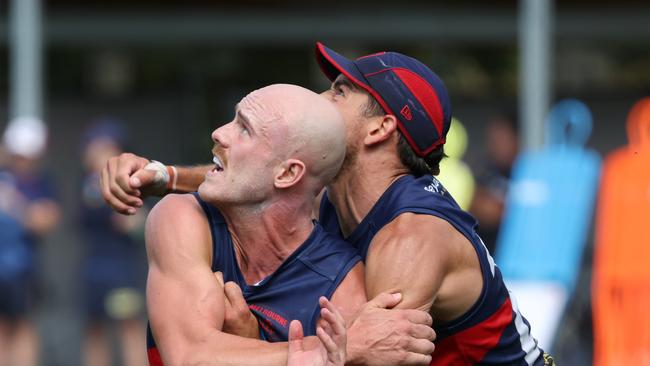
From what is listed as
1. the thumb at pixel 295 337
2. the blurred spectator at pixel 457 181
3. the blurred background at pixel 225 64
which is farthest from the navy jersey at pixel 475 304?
the blurred background at pixel 225 64

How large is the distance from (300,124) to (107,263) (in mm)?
7399

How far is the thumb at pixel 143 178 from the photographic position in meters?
4.70

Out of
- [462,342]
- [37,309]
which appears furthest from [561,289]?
[462,342]

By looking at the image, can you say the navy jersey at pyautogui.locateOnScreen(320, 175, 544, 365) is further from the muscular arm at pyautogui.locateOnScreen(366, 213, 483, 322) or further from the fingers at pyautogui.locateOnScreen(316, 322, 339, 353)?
the fingers at pyautogui.locateOnScreen(316, 322, 339, 353)

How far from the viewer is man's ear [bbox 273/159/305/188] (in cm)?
452

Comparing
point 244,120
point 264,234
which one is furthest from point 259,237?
point 244,120

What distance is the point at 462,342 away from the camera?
4734 millimetres

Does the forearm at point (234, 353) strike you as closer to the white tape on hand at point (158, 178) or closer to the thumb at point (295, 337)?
the thumb at point (295, 337)

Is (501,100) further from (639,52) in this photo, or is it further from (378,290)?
(378,290)

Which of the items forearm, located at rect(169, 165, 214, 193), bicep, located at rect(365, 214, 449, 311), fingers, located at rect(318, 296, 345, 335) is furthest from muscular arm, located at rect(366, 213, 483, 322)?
forearm, located at rect(169, 165, 214, 193)

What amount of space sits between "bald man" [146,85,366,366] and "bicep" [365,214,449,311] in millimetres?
121

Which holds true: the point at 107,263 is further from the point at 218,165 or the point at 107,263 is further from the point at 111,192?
the point at 218,165

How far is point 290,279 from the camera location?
457cm

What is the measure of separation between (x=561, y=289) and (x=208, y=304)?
6470 mm
